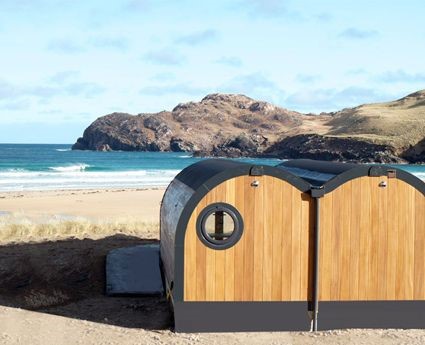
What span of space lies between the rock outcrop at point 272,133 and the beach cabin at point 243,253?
100 metres

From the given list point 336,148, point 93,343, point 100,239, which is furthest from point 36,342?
point 336,148

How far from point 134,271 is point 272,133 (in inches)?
6145

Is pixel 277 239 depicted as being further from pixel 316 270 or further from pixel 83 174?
pixel 83 174

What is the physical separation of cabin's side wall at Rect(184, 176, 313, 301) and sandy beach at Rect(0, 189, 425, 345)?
72cm

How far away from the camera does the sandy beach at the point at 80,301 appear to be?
1079cm

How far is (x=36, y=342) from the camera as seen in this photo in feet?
34.5

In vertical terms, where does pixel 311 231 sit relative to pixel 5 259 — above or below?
above

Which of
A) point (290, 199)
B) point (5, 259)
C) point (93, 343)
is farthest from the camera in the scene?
point (5, 259)

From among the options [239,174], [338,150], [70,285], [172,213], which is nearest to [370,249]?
[239,174]

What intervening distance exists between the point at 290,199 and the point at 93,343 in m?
3.98

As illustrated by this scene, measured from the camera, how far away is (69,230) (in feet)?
66.2

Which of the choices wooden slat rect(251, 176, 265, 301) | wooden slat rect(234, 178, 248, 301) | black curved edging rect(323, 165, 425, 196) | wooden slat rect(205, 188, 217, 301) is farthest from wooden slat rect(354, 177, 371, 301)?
wooden slat rect(205, 188, 217, 301)

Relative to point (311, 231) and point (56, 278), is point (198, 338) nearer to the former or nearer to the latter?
point (311, 231)

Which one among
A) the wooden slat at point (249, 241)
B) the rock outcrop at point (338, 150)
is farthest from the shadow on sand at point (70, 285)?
the rock outcrop at point (338, 150)
